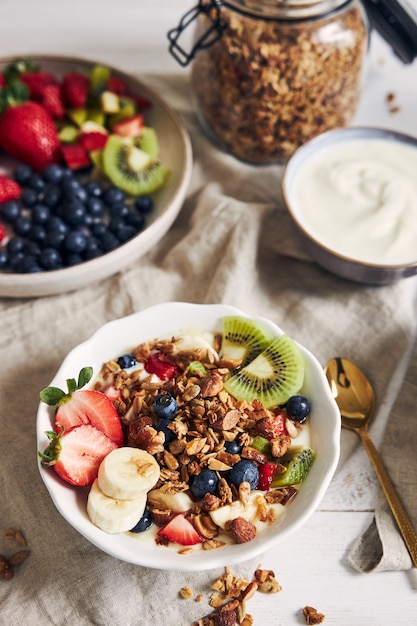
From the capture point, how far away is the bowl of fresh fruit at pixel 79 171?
5.46ft

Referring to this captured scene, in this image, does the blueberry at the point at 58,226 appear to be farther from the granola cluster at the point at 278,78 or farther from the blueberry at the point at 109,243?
the granola cluster at the point at 278,78

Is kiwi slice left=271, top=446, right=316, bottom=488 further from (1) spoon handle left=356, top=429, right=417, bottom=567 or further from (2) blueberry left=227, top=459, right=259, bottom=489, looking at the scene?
(1) spoon handle left=356, top=429, right=417, bottom=567

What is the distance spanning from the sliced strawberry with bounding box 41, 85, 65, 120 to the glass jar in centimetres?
38

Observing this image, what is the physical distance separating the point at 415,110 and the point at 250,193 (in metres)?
0.62

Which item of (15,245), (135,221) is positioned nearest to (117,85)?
(135,221)

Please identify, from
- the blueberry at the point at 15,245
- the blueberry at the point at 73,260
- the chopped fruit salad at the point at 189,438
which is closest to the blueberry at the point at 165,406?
the chopped fruit salad at the point at 189,438

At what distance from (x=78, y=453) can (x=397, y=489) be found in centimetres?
61

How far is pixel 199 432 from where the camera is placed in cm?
125

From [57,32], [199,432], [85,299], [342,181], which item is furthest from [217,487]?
[57,32]

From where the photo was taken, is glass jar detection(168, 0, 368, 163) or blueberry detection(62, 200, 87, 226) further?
blueberry detection(62, 200, 87, 226)

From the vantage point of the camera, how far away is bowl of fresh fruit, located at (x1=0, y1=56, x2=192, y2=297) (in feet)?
5.46

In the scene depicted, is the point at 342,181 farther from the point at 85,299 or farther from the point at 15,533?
the point at 15,533

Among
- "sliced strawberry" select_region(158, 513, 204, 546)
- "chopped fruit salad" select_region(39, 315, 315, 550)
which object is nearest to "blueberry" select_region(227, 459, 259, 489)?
"chopped fruit salad" select_region(39, 315, 315, 550)

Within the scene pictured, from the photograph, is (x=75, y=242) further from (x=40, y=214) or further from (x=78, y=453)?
(x=78, y=453)
